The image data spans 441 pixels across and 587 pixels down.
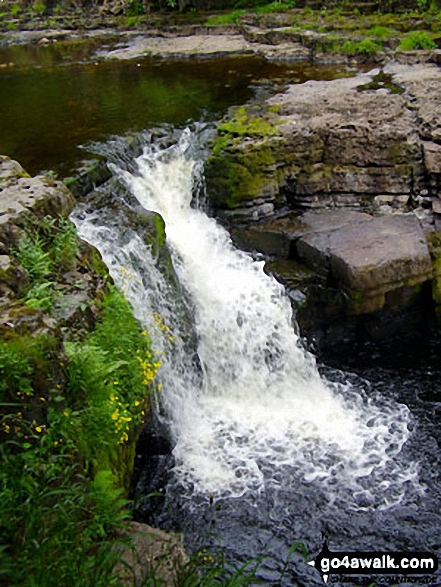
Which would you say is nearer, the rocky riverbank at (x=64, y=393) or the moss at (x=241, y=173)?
the rocky riverbank at (x=64, y=393)

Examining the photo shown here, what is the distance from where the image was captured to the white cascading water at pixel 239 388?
752 centimetres

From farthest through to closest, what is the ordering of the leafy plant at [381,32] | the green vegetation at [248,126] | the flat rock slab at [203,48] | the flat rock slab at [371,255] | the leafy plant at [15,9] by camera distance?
the leafy plant at [15,9]
the flat rock slab at [203,48]
the leafy plant at [381,32]
the green vegetation at [248,126]
the flat rock slab at [371,255]

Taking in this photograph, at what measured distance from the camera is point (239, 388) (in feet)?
30.5

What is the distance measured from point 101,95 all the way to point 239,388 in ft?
33.2

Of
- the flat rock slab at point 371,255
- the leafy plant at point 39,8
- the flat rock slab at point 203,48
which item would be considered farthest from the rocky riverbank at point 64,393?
the leafy plant at point 39,8

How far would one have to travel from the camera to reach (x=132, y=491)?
7.24 meters

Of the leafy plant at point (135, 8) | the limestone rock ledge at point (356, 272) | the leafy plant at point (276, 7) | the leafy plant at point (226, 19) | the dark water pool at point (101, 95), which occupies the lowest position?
the limestone rock ledge at point (356, 272)

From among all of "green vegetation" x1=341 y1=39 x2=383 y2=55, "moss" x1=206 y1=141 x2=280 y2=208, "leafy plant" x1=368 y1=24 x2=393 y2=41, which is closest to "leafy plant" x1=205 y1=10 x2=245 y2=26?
"leafy plant" x1=368 y1=24 x2=393 y2=41

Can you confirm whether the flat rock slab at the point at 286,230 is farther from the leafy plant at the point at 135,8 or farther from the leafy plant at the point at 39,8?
the leafy plant at the point at 39,8

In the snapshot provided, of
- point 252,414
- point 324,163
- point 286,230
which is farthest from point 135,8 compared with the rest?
point 252,414

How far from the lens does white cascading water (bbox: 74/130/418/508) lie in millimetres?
7520

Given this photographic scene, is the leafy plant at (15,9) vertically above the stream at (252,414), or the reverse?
the leafy plant at (15,9)

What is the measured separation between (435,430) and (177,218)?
556cm

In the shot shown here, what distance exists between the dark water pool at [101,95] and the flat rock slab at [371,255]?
461 cm
